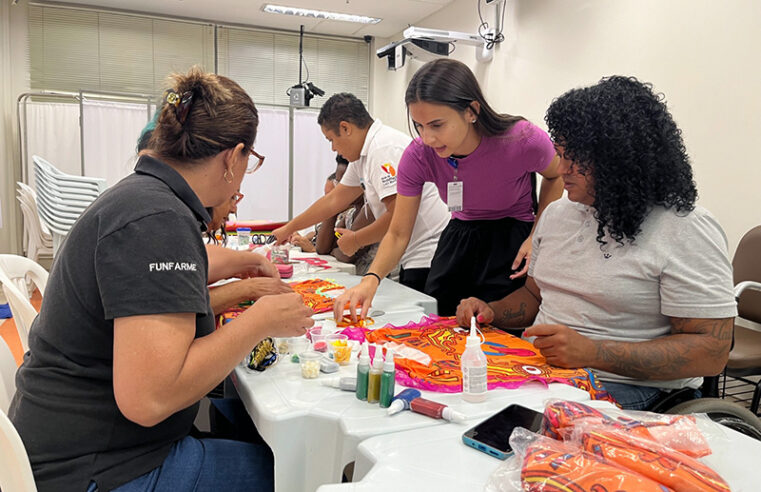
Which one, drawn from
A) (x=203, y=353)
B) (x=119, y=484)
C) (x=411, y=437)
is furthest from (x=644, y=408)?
(x=119, y=484)

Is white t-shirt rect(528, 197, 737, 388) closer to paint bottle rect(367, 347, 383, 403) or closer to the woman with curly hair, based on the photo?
the woman with curly hair

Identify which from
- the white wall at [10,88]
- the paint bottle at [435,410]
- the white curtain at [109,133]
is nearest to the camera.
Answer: the paint bottle at [435,410]

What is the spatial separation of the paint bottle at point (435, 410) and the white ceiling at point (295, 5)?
5216 millimetres

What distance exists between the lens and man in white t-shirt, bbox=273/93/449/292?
2.74 m

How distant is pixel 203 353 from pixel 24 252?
20.3 ft

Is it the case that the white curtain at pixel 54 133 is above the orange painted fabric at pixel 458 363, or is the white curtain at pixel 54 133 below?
above

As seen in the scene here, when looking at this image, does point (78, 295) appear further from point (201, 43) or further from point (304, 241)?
point (201, 43)

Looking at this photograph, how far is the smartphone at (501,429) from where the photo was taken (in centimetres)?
96

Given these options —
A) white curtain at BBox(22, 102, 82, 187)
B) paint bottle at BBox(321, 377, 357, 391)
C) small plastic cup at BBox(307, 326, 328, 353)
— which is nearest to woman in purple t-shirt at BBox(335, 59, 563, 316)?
small plastic cup at BBox(307, 326, 328, 353)

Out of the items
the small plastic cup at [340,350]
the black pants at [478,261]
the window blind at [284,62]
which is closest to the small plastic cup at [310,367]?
the small plastic cup at [340,350]

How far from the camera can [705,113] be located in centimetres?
321

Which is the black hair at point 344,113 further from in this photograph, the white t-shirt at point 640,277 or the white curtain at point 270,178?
the white curtain at point 270,178

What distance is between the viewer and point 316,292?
2223 mm

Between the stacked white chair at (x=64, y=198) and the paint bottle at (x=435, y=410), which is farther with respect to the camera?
the stacked white chair at (x=64, y=198)
